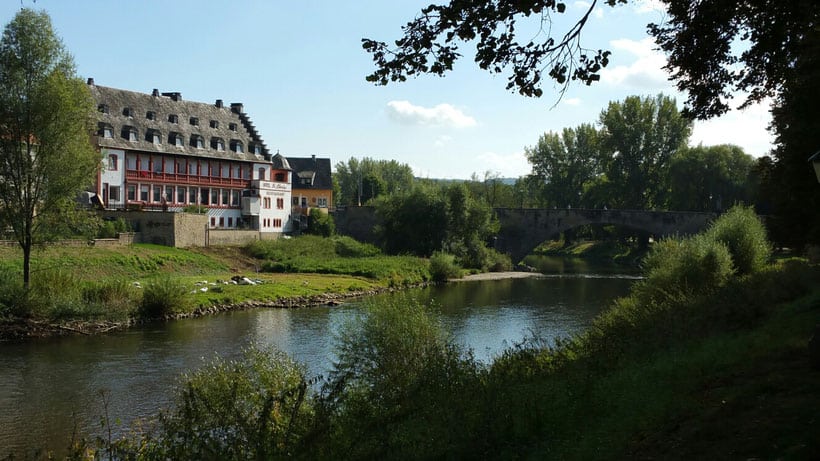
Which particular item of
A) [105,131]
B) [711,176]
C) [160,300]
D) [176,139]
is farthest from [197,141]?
[711,176]

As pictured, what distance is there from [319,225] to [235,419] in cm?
5598

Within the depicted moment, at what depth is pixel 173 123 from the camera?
59.4 meters

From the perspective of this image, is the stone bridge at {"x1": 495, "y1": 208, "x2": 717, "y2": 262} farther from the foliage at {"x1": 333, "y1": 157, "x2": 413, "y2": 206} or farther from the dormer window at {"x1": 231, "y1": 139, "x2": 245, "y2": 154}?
the foliage at {"x1": 333, "y1": 157, "x2": 413, "y2": 206}

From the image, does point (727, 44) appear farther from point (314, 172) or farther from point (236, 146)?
point (314, 172)

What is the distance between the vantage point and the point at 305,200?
90562mm

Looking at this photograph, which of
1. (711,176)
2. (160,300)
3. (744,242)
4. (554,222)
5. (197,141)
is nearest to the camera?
(744,242)

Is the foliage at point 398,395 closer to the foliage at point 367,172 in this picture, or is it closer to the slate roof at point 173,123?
the slate roof at point 173,123

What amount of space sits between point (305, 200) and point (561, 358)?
2963 inches

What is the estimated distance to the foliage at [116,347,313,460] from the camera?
11.7 meters

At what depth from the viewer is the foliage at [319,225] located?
6869 cm

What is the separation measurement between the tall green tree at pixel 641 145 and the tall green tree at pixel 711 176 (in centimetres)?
334

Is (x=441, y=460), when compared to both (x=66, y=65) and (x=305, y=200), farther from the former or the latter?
(x=305, y=200)

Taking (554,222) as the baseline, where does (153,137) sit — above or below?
above

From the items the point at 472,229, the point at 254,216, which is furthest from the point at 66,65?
the point at 472,229
